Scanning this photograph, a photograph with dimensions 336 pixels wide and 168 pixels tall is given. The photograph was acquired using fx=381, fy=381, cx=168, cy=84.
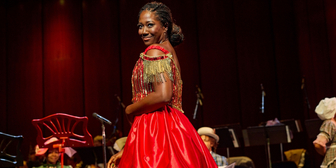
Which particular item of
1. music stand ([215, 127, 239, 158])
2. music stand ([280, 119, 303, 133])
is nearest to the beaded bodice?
music stand ([215, 127, 239, 158])

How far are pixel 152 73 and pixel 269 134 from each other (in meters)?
4.68

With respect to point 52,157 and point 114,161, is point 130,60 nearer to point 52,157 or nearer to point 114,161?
point 52,157

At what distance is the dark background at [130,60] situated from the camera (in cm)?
872

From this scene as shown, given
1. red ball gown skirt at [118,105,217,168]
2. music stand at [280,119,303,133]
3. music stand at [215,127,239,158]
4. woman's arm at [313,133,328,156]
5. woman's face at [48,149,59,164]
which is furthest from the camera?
music stand at [280,119,303,133]

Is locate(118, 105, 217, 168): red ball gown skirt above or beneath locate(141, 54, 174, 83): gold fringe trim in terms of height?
beneath

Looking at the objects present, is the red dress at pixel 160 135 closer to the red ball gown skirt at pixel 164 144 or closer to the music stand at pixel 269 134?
the red ball gown skirt at pixel 164 144

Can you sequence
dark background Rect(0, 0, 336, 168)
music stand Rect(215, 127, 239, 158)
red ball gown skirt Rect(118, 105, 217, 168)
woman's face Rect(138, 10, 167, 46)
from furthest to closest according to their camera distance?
dark background Rect(0, 0, 336, 168) → music stand Rect(215, 127, 239, 158) → woman's face Rect(138, 10, 167, 46) → red ball gown skirt Rect(118, 105, 217, 168)

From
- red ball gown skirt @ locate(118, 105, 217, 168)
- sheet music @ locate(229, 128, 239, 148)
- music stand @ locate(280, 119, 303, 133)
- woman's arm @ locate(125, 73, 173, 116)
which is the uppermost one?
woman's arm @ locate(125, 73, 173, 116)

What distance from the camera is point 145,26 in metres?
2.02

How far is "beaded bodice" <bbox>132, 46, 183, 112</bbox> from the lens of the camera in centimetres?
188

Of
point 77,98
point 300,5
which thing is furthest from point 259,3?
point 77,98

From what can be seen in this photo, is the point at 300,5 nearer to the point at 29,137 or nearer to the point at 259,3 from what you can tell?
the point at 259,3

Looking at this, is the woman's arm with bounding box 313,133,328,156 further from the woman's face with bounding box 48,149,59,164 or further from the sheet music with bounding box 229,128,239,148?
the woman's face with bounding box 48,149,59,164

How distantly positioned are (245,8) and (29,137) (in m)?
5.93
